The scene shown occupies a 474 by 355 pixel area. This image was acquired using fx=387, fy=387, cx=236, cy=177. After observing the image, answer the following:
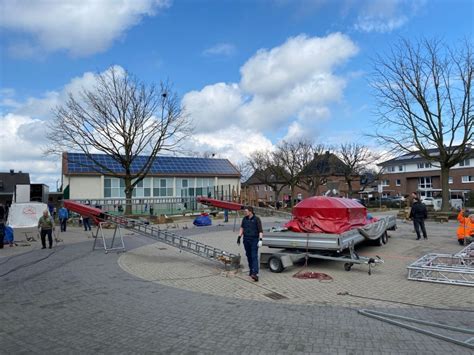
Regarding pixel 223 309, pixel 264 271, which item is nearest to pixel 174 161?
pixel 264 271

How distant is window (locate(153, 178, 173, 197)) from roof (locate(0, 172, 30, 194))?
22397 millimetres

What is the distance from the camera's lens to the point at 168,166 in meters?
49.2

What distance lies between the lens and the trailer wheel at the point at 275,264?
31.6ft

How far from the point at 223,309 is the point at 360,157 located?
4960 centimetres

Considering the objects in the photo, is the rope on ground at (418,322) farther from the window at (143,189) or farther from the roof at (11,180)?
the roof at (11,180)

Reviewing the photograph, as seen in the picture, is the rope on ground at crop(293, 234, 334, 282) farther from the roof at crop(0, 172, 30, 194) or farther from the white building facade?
the roof at crop(0, 172, 30, 194)

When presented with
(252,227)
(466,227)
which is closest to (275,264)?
(252,227)

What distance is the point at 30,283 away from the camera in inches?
343

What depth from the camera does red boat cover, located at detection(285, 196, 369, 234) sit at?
10714 millimetres

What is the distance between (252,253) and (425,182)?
65.6 metres

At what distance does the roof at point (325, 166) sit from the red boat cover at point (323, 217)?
40714mm

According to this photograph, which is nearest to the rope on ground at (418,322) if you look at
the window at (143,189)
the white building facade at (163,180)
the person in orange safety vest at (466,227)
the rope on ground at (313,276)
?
the rope on ground at (313,276)

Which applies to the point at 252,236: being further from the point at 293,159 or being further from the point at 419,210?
the point at 293,159

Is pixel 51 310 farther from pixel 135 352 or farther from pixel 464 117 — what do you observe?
pixel 464 117
